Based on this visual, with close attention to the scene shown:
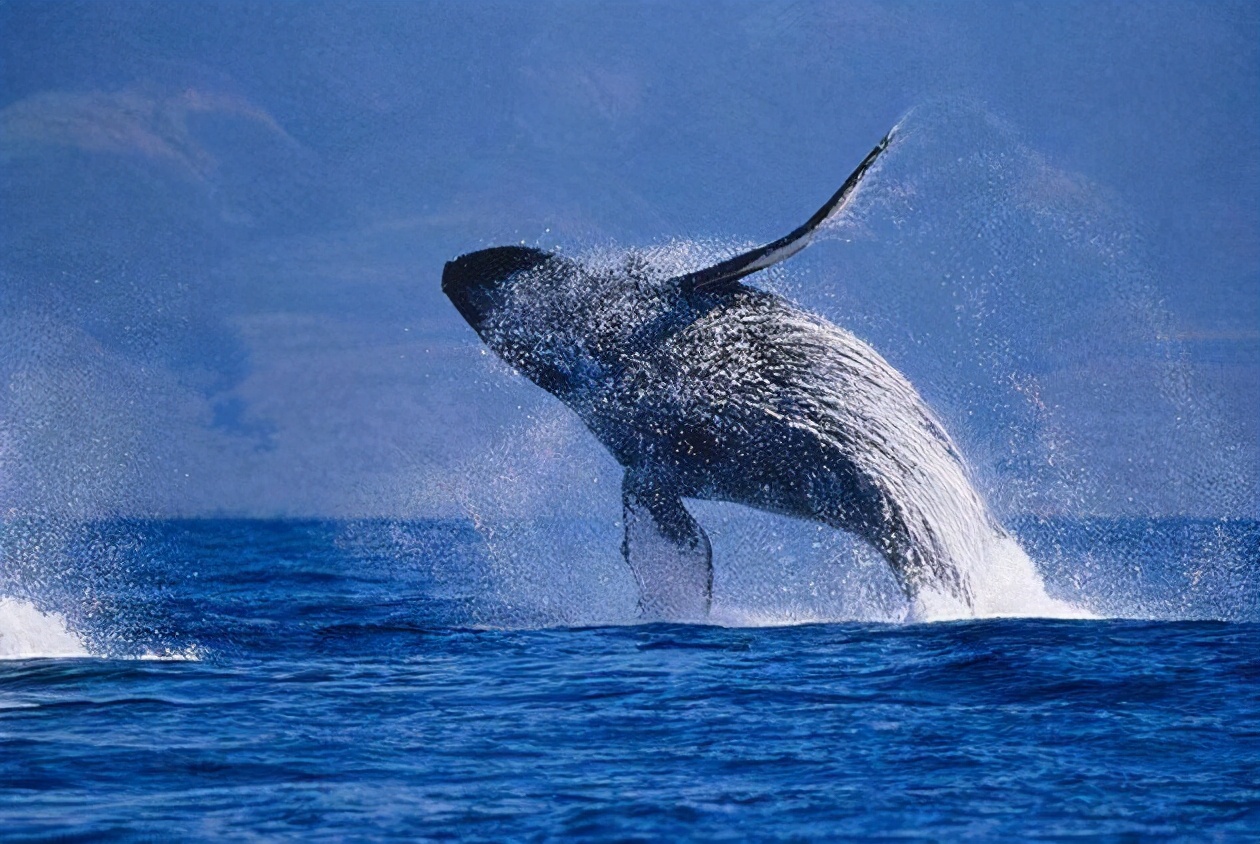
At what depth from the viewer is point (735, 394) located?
11969 mm

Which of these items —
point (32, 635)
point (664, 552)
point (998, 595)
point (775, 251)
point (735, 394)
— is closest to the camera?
point (775, 251)

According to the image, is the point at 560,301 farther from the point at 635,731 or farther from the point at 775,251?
the point at 635,731

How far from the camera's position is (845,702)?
8.81m

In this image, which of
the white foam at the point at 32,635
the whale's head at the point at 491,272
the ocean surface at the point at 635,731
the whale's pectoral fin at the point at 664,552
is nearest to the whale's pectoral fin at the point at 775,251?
the whale's head at the point at 491,272

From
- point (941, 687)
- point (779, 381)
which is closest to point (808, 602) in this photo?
point (779, 381)

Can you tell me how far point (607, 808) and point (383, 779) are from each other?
1308mm

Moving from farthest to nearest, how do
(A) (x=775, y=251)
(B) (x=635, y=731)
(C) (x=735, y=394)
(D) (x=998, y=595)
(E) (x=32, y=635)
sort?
(D) (x=998, y=595)
(E) (x=32, y=635)
(C) (x=735, y=394)
(A) (x=775, y=251)
(B) (x=635, y=731)

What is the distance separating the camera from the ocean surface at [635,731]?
20.6ft

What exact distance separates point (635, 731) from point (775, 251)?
4522 millimetres

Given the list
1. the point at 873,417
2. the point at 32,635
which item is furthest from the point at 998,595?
→ the point at 32,635

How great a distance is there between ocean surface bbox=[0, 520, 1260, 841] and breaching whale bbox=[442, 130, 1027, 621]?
1109 millimetres

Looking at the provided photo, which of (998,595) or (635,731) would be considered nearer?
(635,731)

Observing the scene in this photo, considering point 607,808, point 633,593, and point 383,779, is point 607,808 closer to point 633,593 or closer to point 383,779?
point 383,779

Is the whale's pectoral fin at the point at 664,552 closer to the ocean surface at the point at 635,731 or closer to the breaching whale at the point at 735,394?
the breaching whale at the point at 735,394
